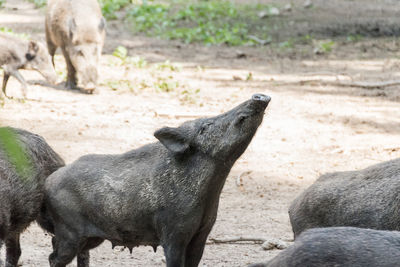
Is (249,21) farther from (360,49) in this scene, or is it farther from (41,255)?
(41,255)

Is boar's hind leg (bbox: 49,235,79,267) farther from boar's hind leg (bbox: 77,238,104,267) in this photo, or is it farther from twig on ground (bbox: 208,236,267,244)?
twig on ground (bbox: 208,236,267,244)

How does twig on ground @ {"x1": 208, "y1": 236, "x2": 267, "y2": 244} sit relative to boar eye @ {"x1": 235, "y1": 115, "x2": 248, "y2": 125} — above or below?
below

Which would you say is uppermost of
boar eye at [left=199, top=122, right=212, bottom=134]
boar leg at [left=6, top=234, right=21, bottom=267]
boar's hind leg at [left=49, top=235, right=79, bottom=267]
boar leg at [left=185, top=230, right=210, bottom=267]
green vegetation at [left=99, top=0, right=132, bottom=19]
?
boar eye at [left=199, top=122, right=212, bottom=134]

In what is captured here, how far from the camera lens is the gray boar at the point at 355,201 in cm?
447

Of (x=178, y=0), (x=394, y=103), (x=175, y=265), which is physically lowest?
(x=178, y=0)

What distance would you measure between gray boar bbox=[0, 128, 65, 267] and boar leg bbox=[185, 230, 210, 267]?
1125 millimetres

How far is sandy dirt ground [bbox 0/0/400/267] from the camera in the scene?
6.75 metres

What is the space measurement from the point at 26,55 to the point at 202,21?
645 centimetres

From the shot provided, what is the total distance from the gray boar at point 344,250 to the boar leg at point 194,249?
1533 mm

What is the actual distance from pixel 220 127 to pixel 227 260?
1580 mm

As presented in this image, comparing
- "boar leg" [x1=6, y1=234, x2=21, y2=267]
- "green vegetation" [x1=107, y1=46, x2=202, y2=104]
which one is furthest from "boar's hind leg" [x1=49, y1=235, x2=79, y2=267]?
"green vegetation" [x1=107, y1=46, x2=202, y2=104]

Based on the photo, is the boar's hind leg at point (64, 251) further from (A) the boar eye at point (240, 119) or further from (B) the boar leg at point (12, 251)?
(A) the boar eye at point (240, 119)

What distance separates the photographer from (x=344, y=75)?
12.9m

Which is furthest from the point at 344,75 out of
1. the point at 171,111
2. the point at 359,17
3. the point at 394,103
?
the point at 359,17
